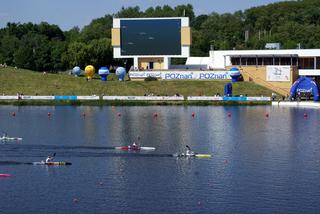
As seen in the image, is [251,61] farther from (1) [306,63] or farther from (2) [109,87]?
(2) [109,87]

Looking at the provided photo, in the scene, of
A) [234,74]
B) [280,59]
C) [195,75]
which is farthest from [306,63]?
[195,75]

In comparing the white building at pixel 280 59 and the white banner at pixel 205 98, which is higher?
the white building at pixel 280 59

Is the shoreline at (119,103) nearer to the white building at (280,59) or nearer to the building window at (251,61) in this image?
the white building at (280,59)

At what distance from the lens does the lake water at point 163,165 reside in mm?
45500

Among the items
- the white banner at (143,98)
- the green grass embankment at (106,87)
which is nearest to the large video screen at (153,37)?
the green grass embankment at (106,87)

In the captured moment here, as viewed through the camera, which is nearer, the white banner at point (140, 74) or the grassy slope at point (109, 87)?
the grassy slope at point (109, 87)

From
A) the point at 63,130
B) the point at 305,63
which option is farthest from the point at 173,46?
the point at 63,130

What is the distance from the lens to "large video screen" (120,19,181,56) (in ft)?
419

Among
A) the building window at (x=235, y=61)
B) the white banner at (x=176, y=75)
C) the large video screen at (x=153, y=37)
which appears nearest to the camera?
the white banner at (x=176, y=75)

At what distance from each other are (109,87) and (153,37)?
15271mm

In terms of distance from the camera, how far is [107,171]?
181ft

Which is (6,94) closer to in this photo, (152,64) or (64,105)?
(64,105)

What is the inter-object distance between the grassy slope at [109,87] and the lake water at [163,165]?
2171cm

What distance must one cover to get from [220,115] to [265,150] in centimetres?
2934
